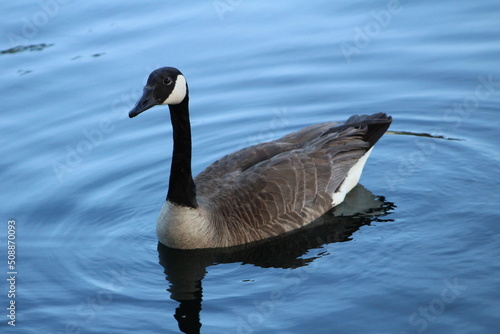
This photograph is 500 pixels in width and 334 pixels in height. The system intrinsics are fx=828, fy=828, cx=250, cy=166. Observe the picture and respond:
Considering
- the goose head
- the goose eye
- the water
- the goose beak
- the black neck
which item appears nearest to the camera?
the water

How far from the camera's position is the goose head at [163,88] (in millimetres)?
9754

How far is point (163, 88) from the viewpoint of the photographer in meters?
9.82

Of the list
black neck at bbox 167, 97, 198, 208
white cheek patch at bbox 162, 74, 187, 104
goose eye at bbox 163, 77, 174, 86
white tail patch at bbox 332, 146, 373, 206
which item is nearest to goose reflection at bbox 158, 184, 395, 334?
white tail patch at bbox 332, 146, 373, 206

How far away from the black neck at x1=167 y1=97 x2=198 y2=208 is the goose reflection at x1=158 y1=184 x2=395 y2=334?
28.4 inches

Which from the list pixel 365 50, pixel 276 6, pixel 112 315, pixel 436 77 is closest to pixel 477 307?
pixel 112 315

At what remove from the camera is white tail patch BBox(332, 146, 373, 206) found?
37.5 ft

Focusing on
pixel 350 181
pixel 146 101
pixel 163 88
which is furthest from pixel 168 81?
pixel 350 181

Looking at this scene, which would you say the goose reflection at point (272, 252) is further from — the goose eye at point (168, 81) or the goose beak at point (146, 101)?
the goose eye at point (168, 81)

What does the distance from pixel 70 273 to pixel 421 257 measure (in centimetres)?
425

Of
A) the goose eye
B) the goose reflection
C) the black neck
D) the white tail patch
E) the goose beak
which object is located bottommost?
the goose reflection

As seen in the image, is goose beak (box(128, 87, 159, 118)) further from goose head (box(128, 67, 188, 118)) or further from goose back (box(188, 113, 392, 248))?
goose back (box(188, 113, 392, 248))

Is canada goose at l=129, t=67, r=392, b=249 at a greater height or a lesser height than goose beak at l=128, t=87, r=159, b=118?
lesser

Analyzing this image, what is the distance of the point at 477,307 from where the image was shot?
853 centimetres

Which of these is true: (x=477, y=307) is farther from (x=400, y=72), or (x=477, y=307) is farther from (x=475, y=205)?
(x=400, y=72)
